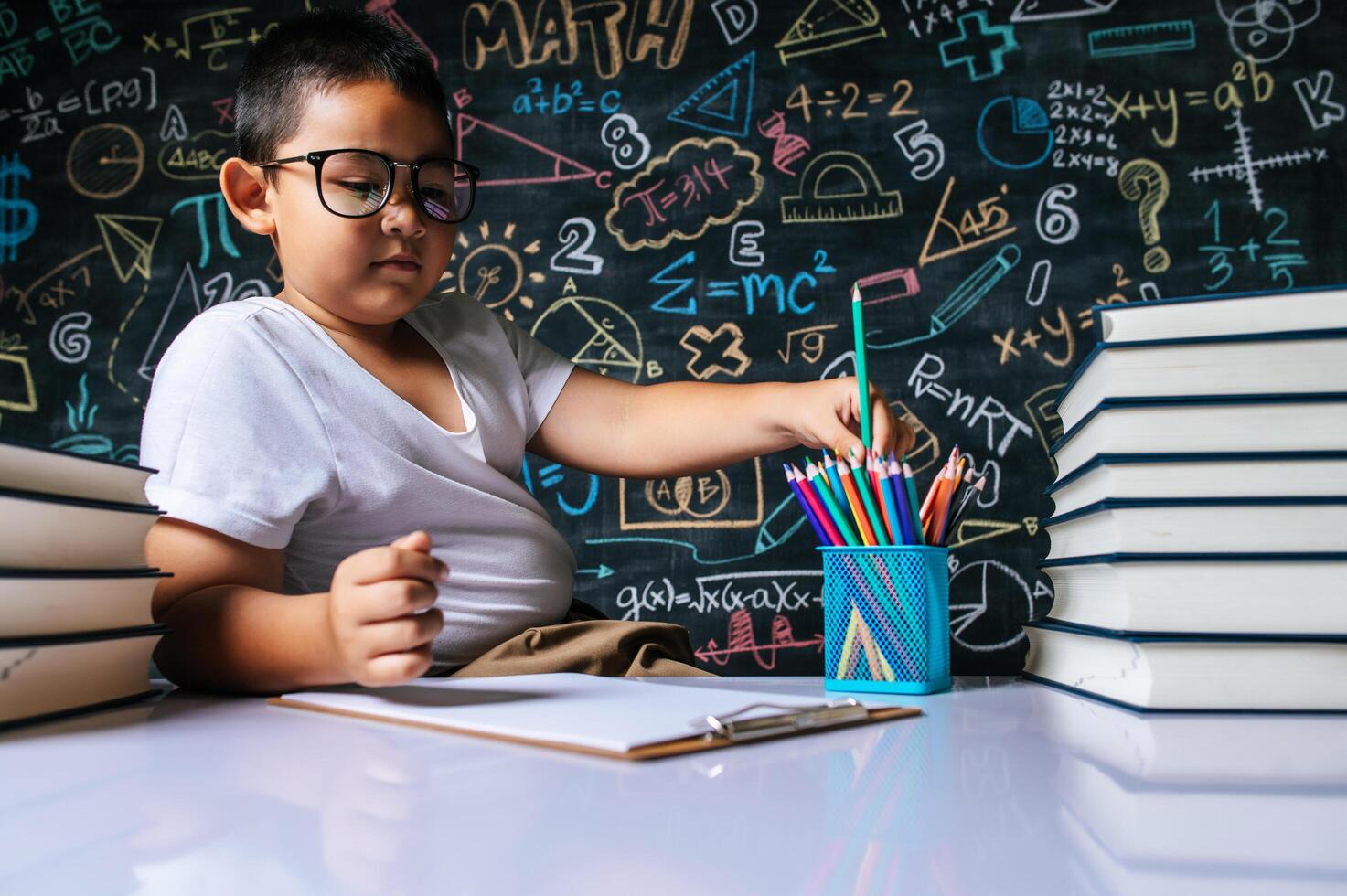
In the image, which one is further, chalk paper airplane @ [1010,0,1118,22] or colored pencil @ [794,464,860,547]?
chalk paper airplane @ [1010,0,1118,22]

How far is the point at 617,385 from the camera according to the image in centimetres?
114

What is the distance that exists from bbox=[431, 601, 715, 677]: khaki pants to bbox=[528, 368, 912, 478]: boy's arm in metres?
0.22

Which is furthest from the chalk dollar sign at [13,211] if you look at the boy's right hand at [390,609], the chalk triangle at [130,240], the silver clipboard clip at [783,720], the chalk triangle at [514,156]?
the silver clipboard clip at [783,720]

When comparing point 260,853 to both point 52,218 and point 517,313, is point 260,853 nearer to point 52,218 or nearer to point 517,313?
point 517,313

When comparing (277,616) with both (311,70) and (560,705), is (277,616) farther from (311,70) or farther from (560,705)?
(311,70)

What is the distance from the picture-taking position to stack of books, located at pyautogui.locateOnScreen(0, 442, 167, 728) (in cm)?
55

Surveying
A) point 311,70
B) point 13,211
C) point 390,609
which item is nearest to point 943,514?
point 390,609

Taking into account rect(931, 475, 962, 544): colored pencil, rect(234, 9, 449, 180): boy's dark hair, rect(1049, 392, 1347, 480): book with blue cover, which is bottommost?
rect(931, 475, 962, 544): colored pencil

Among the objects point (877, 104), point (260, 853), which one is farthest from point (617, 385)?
point (877, 104)

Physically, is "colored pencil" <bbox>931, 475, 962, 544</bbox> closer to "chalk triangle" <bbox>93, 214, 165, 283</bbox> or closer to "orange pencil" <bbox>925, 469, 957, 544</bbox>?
"orange pencil" <bbox>925, 469, 957, 544</bbox>

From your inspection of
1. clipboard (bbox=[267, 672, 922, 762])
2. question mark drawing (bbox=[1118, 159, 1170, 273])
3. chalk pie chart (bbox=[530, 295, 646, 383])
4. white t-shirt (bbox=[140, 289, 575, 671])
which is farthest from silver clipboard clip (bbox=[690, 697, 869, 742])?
question mark drawing (bbox=[1118, 159, 1170, 273])

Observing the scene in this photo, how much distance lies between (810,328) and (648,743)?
176cm

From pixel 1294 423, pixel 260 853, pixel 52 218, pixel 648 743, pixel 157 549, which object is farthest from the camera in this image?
pixel 52 218

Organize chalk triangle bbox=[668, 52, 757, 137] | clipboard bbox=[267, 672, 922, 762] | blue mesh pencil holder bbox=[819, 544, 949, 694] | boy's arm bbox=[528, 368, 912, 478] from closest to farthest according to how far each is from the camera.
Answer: clipboard bbox=[267, 672, 922, 762]
blue mesh pencil holder bbox=[819, 544, 949, 694]
boy's arm bbox=[528, 368, 912, 478]
chalk triangle bbox=[668, 52, 757, 137]
